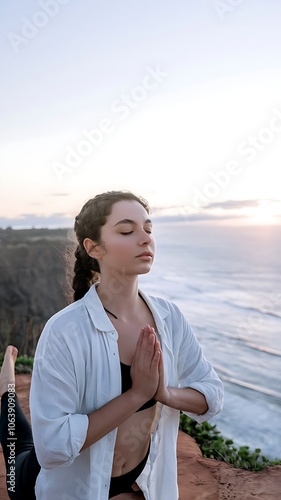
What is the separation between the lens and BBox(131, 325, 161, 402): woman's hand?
77.5 inches

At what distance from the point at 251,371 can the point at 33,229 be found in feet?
18.7

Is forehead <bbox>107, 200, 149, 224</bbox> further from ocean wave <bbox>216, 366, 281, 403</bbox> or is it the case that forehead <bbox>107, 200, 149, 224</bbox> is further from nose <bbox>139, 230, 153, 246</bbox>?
ocean wave <bbox>216, 366, 281, 403</bbox>

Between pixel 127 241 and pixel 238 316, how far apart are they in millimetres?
11508

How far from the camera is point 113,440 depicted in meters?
2.04

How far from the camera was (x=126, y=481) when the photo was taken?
2295 mm

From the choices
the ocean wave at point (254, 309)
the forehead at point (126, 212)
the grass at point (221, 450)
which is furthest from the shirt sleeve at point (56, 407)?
the ocean wave at point (254, 309)

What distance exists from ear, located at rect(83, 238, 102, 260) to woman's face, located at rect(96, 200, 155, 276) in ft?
0.09

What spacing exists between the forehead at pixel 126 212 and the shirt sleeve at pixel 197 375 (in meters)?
0.57

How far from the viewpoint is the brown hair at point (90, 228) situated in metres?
2.17

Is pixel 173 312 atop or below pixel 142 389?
atop

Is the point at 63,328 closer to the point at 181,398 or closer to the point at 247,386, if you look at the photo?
the point at 181,398

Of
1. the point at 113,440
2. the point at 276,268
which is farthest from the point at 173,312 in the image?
the point at 276,268

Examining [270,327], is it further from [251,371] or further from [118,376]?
[118,376]

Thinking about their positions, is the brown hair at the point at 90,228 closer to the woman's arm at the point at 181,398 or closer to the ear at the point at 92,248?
Answer: the ear at the point at 92,248
